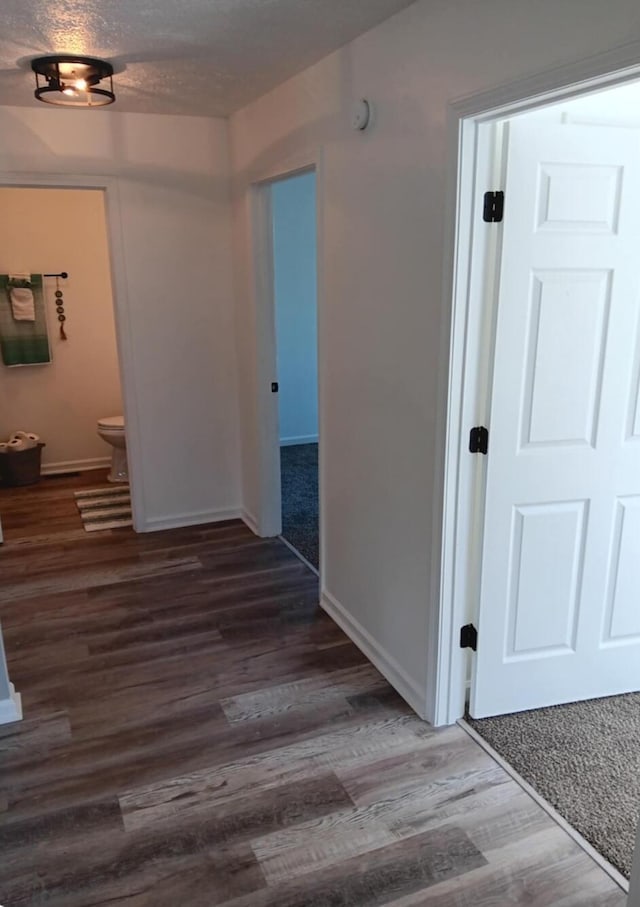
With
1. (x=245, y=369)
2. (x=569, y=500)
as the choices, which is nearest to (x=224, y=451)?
(x=245, y=369)

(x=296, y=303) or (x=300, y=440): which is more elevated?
(x=296, y=303)

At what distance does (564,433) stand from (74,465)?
4.35 meters

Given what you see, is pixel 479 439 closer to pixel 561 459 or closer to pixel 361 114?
pixel 561 459

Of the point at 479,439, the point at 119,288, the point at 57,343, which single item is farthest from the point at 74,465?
the point at 479,439

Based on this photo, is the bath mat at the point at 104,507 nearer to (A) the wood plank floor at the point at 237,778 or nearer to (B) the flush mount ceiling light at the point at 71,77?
(A) the wood plank floor at the point at 237,778

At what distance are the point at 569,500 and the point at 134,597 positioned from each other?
216 centimetres

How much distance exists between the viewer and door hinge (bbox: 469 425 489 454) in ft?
7.25

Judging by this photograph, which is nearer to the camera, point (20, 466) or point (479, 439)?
point (479, 439)

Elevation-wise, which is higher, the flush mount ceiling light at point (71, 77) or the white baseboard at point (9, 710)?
the flush mount ceiling light at point (71, 77)

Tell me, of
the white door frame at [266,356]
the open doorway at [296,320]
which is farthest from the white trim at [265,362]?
the open doorway at [296,320]

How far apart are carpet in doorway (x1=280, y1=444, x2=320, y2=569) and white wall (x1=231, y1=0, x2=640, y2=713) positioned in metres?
0.84

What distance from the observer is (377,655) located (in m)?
2.81

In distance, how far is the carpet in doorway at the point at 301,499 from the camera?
13.4 ft

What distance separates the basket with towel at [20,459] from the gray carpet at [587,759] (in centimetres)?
396
